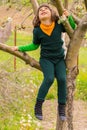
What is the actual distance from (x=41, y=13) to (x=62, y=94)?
3.61 feet

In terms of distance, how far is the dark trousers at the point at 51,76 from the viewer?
17.7 feet

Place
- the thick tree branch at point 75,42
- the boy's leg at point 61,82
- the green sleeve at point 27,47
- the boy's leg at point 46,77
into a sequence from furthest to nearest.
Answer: the thick tree branch at point 75,42
the green sleeve at point 27,47
the boy's leg at point 61,82
the boy's leg at point 46,77

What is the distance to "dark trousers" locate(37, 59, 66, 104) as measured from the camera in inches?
212

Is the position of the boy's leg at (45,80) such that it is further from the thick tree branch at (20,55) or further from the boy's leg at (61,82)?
the thick tree branch at (20,55)

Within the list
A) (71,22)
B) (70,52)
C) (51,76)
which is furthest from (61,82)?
(71,22)

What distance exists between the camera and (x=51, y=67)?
17.8 ft

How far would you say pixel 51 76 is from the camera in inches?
212

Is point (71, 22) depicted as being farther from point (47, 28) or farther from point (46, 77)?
point (46, 77)

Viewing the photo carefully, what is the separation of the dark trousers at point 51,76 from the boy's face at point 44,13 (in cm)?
56

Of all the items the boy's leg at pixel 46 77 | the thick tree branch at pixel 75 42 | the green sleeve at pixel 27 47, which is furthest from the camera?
the thick tree branch at pixel 75 42

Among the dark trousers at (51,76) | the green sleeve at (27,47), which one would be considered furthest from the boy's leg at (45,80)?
the green sleeve at (27,47)

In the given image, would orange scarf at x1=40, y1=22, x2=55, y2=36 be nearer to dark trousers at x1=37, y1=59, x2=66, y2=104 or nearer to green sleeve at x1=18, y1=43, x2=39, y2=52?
green sleeve at x1=18, y1=43, x2=39, y2=52

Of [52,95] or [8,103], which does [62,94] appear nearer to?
[8,103]

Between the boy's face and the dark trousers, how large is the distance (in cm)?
56
